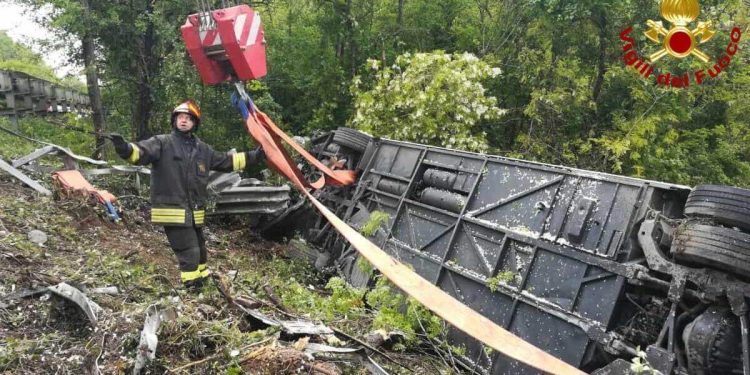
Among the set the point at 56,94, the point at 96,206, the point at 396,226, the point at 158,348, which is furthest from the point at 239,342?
the point at 56,94

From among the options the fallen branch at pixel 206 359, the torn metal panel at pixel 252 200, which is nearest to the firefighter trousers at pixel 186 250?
the fallen branch at pixel 206 359

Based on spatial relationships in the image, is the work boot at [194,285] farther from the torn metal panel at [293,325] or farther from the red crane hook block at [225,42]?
the red crane hook block at [225,42]

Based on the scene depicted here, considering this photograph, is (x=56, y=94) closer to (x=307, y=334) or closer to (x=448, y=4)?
(x=448, y=4)

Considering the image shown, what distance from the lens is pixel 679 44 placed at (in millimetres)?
8852

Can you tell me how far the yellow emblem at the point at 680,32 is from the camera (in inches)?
320

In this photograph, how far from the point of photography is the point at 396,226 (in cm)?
581

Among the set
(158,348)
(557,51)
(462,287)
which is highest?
(557,51)

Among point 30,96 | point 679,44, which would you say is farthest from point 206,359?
point 30,96

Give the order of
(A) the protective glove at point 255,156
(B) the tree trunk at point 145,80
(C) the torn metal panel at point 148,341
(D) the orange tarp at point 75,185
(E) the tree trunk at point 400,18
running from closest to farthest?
(C) the torn metal panel at point 148,341, (A) the protective glove at point 255,156, (D) the orange tarp at point 75,185, (B) the tree trunk at point 145,80, (E) the tree trunk at point 400,18

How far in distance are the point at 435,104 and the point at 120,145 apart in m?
5.50

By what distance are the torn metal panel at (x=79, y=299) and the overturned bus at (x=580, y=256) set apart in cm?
296

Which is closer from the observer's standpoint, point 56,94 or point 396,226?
point 396,226

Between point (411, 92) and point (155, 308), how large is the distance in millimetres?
6552

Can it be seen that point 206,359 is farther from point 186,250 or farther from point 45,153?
point 45,153
